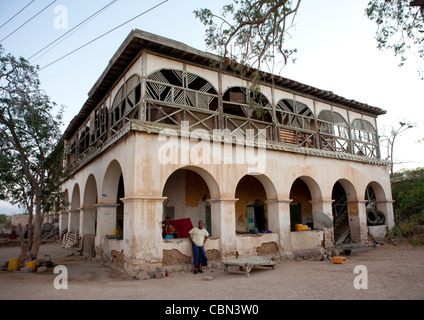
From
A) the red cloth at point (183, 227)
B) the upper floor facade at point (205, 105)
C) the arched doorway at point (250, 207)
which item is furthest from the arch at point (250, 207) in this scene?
the red cloth at point (183, 227)

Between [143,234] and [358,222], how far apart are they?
1032cm

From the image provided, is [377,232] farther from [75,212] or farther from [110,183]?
[75,212]

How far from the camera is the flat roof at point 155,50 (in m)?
9.01

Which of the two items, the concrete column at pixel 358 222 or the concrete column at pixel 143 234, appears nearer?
the concrete column at pixel 143 234

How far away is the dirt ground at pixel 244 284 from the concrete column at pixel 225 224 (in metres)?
0.89


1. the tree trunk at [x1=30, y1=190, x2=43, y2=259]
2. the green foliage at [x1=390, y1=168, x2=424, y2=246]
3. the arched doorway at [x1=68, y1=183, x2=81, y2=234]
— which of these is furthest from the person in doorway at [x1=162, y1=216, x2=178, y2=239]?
the green foliage at [x1=390, y1=168, x2=424, y2=246]

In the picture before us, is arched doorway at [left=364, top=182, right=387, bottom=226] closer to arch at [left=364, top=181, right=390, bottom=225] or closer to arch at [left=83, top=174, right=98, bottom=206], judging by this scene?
arch at [left=364, top=181, right=390, bottom=225]

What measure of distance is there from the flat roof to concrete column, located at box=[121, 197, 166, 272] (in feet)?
15.2

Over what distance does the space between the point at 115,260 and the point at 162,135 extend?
4.26 metres

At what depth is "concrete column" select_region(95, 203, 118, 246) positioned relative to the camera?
10.7 metres

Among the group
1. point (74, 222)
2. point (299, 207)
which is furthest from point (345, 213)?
point (74, 222)

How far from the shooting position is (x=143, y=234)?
26.7 feet

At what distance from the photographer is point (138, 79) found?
9.46m

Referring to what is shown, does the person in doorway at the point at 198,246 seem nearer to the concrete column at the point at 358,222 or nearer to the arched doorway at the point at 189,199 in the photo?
the arched doorway at the point at 189,199
